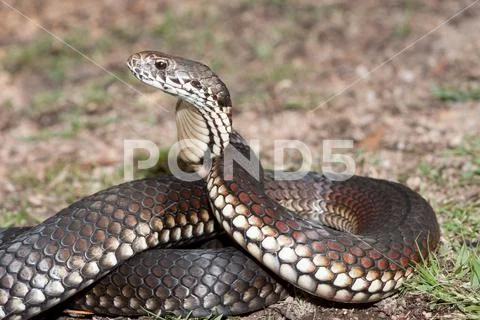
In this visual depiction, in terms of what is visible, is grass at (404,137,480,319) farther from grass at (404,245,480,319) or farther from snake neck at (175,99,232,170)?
snake neck at (175,99,232,170)

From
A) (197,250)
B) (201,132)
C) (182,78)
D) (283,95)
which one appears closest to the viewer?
(197,250)

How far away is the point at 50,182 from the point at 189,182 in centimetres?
306

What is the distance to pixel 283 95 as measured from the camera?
10.2 meters

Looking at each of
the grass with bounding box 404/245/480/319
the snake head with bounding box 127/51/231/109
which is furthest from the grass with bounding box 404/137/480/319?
the snake head with bounding box 127/51/231/109

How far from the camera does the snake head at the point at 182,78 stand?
18.8 ft

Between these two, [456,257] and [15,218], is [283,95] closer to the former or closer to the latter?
[15,218]

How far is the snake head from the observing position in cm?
574

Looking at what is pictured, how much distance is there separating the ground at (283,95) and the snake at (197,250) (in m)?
0.38

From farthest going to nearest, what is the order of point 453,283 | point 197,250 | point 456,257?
point 456,257 → point 197,250 → point 453,283

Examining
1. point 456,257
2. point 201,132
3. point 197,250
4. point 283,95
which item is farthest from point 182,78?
point 283,95

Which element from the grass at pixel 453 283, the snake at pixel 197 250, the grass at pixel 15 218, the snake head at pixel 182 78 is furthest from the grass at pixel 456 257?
the grass at pixel 15 218

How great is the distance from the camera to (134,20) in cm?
1296

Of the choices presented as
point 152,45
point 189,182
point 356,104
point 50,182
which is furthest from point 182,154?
point 152,45

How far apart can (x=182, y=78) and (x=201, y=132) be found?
20.9 inches
